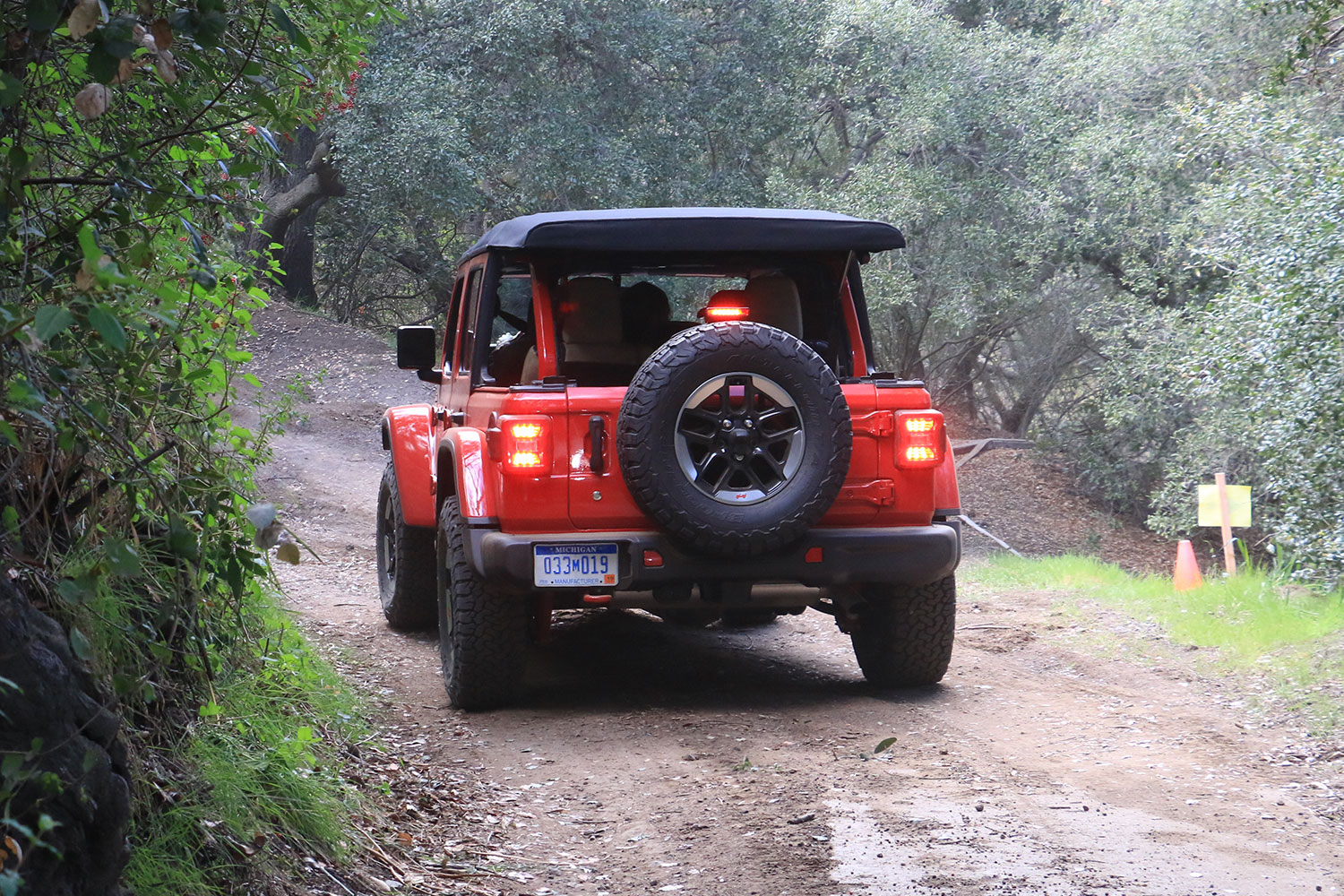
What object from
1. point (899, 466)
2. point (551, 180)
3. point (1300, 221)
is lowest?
point (899, 466)

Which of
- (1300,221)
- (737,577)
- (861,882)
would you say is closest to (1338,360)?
(1300,221)

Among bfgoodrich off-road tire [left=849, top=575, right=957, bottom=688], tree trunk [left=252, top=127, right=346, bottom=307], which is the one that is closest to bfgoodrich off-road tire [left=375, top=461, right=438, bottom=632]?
bfgoodrich off-road tire [left=849, top=575, right=957, bottom=688]

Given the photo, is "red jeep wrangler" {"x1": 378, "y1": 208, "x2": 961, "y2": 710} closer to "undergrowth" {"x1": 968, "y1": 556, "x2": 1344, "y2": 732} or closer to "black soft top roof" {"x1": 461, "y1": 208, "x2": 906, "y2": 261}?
"black soft top roof" {"x1": 461, "y1": 208, "x2": 906, "y2": 261}

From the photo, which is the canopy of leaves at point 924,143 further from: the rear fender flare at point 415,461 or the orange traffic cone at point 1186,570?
the rear fender flare at point 415,461

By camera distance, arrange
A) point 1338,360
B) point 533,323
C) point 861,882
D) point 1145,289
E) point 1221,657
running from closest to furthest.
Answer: point 861,882, point 533,323, point 1221,657, point 1338,360, point 1145,289

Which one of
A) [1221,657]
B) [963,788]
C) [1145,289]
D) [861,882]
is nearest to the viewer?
[861,882]

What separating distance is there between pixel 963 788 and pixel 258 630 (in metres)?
2.58

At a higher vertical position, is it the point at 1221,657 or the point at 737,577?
the point at 737,577

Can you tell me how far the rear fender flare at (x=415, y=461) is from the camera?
7.34 metres

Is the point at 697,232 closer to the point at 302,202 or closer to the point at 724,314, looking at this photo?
the point at 724,314

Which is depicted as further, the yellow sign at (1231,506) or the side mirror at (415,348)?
the yellow sign at (1231,506)

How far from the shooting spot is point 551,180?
18.0 m

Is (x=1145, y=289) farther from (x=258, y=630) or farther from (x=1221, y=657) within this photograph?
(x=258, y=630)

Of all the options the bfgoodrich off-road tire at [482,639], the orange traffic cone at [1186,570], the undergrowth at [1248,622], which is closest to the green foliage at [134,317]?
the bfgoodrich off-road tire at [482,639]
